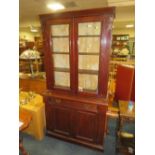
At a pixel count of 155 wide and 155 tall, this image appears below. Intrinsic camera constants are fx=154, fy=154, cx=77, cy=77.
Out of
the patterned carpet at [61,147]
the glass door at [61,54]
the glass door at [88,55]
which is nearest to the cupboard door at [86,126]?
the patterned carpet at [61,147]

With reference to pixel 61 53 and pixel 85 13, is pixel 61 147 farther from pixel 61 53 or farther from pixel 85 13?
pixel 85 13

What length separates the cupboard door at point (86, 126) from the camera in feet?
7.47

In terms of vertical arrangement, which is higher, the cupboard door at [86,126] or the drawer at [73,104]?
the drawer at [73,104]

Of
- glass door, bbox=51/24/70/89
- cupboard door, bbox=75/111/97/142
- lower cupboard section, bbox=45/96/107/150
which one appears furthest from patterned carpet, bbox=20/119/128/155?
glass door, bbox=51/24/70/89

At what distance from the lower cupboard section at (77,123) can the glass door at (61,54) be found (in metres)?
0.37

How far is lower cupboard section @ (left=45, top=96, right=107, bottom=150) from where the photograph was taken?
88.4 inches

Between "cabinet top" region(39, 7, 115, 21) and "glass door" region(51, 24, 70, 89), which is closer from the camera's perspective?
"cabinet top" region(39, 7, 115, 21)

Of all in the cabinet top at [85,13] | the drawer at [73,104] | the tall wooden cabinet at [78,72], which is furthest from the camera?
the drawer at [73,104]

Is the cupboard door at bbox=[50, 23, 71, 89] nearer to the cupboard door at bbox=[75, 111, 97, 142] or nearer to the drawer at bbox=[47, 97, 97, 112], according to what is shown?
the drawer at bbox=[47, 97, 97, 112]

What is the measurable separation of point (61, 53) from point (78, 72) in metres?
0.41

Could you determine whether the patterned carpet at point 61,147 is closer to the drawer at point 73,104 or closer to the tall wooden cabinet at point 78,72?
the tall wooden cabinet at point 78,72

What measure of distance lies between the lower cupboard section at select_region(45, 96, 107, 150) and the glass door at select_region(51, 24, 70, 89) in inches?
14.7
